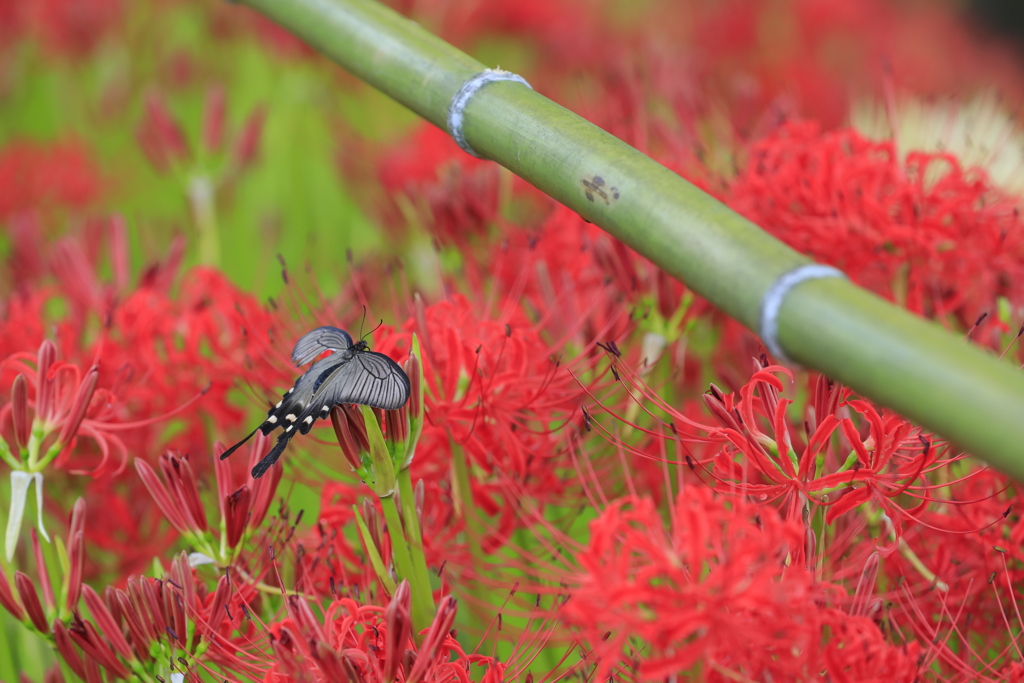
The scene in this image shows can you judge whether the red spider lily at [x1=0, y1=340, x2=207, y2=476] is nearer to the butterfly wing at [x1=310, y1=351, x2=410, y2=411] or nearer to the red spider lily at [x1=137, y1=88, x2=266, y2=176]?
the butterfly wing at [x1=310, y1=351, x2=410, y2=411]

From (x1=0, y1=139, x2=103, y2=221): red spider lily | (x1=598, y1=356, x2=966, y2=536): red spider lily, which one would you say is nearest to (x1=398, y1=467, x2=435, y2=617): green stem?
(x1=598, y1=356, x2=966, y2=536): red spider lily

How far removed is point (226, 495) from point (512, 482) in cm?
12

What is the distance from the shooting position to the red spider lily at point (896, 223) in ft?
1.71

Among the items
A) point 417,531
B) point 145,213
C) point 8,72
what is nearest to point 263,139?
point 145,213

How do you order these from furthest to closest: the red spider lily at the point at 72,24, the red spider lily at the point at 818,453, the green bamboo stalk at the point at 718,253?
the red spider lily at the point at 72,24 → the red spider lily at the point at 818,453 → the green bamboo stalk at the point at 718,253

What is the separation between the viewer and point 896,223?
53 centimetres

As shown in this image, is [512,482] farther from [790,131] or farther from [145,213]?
[145,213]

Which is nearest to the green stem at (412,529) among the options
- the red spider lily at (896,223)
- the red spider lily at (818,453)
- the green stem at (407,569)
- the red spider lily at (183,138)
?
the green stem at (407,569)

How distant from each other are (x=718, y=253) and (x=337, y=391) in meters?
0.14

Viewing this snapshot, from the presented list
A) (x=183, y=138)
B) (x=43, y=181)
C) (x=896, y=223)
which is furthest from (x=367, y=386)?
(x=43, y=181)

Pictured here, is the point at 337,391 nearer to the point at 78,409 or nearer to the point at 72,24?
the point at 78,409

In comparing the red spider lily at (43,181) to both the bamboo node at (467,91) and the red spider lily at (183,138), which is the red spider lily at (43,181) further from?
the bamboo node at (467,91)

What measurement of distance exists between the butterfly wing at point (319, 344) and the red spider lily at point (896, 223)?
0.26m

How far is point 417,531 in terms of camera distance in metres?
0.38
